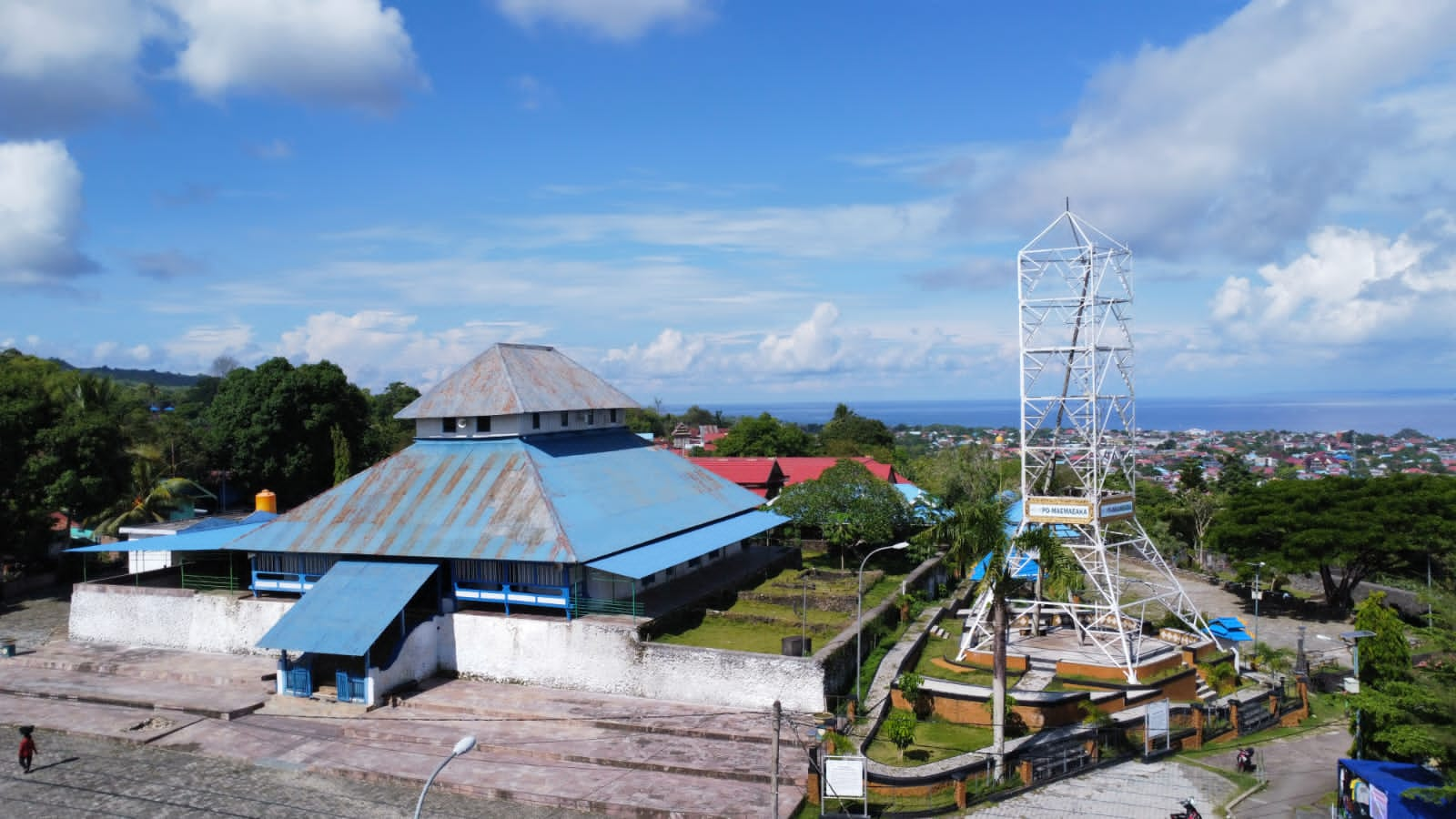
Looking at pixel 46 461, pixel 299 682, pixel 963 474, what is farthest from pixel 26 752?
pixel 963 474

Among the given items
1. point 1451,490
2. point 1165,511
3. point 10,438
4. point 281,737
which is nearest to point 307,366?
point 10,438

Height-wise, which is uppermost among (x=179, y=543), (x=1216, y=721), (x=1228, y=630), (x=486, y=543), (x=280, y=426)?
(x=280, y=426)

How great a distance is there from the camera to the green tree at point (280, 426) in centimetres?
5162

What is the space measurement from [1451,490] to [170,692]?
42.4 meters

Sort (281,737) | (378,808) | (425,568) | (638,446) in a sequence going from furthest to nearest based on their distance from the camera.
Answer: (638,446)
(425,568)
(281,737)
(378,808)

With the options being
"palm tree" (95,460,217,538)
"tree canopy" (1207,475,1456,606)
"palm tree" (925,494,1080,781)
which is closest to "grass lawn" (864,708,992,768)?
"palm tree" (925,494,1080,781)

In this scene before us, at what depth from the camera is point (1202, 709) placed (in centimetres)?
2425

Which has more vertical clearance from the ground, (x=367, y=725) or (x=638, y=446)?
(x=638, y=446)

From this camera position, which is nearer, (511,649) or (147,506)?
(511,649)

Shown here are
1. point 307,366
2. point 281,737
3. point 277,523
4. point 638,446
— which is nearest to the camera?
point 281,737

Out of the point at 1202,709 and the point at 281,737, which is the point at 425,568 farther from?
the point at 1202,709

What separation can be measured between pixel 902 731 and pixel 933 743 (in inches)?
63.3

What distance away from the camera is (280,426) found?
5188cm

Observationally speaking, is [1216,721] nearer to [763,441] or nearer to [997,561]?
[997,561]
